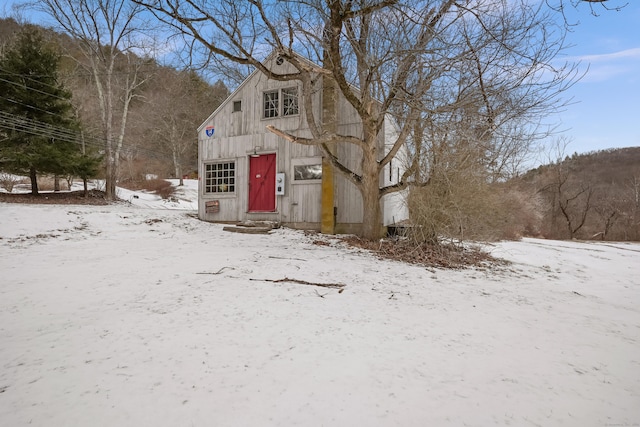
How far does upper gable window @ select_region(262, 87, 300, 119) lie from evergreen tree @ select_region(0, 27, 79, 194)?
9.13 m

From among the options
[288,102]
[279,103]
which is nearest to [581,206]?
[288,102]

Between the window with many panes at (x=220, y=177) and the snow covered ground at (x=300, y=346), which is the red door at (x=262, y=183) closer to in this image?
the window with many panes at (x=220, y=177)

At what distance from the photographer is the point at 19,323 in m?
2.75

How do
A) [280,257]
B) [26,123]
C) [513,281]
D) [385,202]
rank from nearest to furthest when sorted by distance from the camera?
1. [513,281]
2. [280,257]
3. [385,202]
4. [26,123]

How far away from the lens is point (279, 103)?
10398mm

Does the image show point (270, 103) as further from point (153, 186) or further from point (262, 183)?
point (153, 186)

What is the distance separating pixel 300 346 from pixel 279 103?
9.30 meters

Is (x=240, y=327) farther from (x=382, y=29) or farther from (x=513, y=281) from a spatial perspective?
(x=382, y=29)

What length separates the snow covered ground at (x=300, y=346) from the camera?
1744 millimetres

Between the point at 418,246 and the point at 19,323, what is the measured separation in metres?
6.46

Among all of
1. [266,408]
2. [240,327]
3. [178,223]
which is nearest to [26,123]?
[178,223]

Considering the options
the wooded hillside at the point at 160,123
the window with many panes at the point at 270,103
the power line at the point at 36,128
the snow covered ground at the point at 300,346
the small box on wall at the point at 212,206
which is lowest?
the snow covered ground at the point at 300,346

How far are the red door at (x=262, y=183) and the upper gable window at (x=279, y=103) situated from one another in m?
1.48

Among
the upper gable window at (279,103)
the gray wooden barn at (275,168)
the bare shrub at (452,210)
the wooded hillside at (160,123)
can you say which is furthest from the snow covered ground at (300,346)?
the wooded hillside at (160,123)
